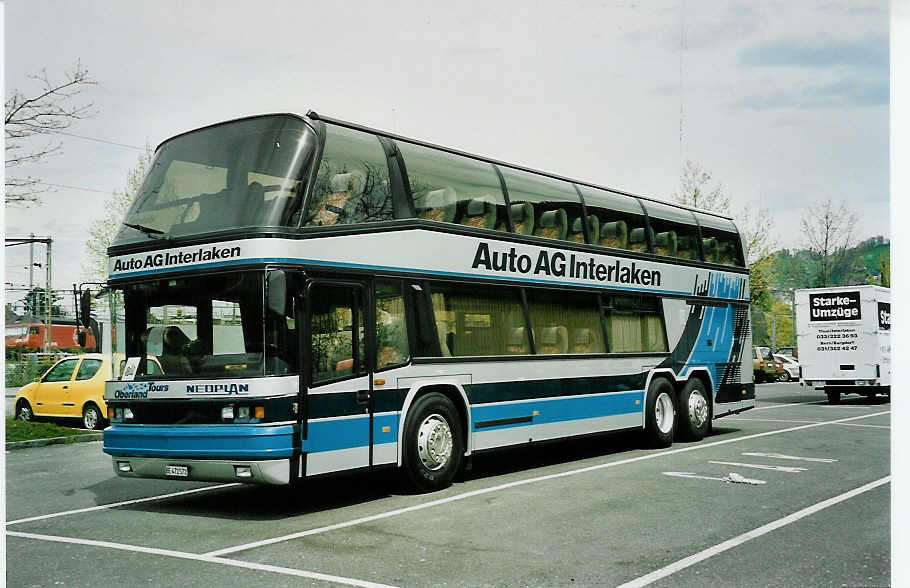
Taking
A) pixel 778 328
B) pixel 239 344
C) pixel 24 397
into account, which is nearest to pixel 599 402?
pixel 239 344

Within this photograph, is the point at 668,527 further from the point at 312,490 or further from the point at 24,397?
the point at 24,397

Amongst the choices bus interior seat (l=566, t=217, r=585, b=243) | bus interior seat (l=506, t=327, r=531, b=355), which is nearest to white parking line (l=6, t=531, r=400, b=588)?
bus interior seat (l=506, t=327, r=531, b=355)

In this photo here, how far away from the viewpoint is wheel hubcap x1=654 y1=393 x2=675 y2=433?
15.3 m

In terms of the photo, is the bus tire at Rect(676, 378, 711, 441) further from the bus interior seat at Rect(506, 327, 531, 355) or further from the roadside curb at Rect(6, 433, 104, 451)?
the roadside curb at Rect(6, 433, 104, 451)

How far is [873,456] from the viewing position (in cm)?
1381

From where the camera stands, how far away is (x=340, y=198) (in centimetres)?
980

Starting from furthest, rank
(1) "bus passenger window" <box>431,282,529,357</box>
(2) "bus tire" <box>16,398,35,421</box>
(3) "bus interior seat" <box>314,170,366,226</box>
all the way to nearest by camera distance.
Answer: (2) "bus tire" <box>16,398,35,421</box> < (1) "bus passenger window" <box>431,282,529,357</box> < (3) "bus interior seat" <box>314,170,366,226</box>

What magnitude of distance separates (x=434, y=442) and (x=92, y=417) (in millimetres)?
11177

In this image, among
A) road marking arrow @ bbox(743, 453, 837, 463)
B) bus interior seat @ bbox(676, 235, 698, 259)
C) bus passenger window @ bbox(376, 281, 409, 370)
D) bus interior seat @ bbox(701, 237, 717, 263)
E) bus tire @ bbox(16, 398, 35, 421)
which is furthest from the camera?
bus tire @ bbox(16, 398, 35, 421)

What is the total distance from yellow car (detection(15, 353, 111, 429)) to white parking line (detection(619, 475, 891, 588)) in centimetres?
1438

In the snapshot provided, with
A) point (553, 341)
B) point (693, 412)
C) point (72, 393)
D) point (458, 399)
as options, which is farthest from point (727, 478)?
point (72, 393)

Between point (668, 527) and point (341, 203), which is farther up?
point (341, 203)

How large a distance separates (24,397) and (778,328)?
8757cm

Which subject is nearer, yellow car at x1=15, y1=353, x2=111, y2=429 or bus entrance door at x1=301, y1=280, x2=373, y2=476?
bus entrance door at x1=301, y1=280, x2=373, y2=476
